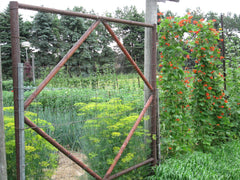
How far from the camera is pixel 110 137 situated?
2.64m

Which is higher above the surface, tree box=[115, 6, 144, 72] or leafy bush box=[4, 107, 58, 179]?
tree box=[115, 6, 144, 72]

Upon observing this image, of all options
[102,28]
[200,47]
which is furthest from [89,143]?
[200,47]

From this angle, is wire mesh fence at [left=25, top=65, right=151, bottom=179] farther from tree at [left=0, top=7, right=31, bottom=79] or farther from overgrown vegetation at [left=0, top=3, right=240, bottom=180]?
tree at [left=0, top=7, right=31, bottom=79]

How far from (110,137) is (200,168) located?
1.35 m

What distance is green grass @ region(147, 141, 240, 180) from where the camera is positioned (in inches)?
112

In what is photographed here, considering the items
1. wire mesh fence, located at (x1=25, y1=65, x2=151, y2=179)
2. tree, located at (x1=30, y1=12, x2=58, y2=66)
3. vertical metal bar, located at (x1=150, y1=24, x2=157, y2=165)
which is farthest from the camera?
vertical metal bar, located at (x1=150, y1=24, x2=157, y2=165)

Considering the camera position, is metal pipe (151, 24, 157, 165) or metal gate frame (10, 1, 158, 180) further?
metal pipe (151, 24, 157, 165)

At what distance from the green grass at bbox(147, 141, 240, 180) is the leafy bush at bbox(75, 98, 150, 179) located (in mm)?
322

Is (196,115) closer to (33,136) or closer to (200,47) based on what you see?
(200,47)

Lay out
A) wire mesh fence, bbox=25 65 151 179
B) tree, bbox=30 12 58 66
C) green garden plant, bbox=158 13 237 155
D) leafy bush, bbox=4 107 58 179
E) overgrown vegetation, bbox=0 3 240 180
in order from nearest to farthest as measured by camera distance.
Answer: tree, bbox=30 12 58 66 → leafy bush, bbox=4 107 58 179 → overgrown vegetation, bbox=0 3 240 180 → wire mesh fence, bbox=25 65 151 179 → green garden plant, bbox=158 13 237 155

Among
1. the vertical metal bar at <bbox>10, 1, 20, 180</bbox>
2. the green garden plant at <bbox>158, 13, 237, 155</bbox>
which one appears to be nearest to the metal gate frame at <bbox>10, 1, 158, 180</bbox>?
the vertical metal bar at <bbox>10, 1, 20, 180</bbox>

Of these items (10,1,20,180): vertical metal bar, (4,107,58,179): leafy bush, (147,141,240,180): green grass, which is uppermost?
(10,1,20,180): vertical metal bar

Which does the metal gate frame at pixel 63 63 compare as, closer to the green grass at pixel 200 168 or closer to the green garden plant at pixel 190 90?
the green grass at pixel 200 168

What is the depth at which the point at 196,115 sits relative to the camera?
408cm
